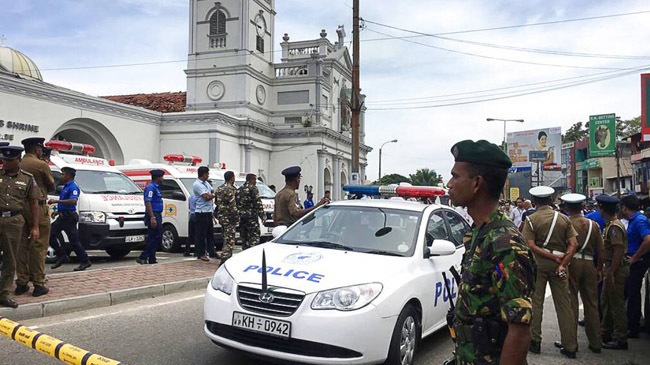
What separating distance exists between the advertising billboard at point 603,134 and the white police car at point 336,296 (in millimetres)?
39341

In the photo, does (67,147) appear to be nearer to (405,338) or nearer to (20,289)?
(20,289)

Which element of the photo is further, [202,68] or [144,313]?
[202,68]

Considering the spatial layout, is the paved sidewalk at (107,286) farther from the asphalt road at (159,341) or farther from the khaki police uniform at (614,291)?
the khaki police uniform at (614,291)

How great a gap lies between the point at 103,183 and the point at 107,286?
14.2 feet

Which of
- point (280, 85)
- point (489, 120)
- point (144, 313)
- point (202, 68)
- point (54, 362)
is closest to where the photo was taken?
point (54, 362)

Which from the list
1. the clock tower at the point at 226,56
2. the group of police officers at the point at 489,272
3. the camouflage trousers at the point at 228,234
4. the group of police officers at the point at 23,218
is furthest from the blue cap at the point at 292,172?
the clock tower at the point at 226,56

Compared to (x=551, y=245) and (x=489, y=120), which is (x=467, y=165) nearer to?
(x=551, y=245)

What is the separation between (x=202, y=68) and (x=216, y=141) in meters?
8.58

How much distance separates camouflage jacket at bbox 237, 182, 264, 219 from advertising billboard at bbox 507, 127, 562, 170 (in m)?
44.0

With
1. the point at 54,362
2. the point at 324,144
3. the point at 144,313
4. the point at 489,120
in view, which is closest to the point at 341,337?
the point at 54,362

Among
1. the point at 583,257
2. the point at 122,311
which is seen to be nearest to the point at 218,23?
the point at 122,311

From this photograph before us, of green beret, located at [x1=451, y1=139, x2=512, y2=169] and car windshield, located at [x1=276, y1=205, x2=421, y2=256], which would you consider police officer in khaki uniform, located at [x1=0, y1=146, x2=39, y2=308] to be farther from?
green beret, located at [x1=451, y1=139, x2=512, y2=169]

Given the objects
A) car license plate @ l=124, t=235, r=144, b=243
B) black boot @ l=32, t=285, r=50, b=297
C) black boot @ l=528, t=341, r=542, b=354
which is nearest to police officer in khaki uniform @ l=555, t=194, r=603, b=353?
black boot @ l=528, t=341, r=542, b=354

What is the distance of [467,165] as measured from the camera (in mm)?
2268
